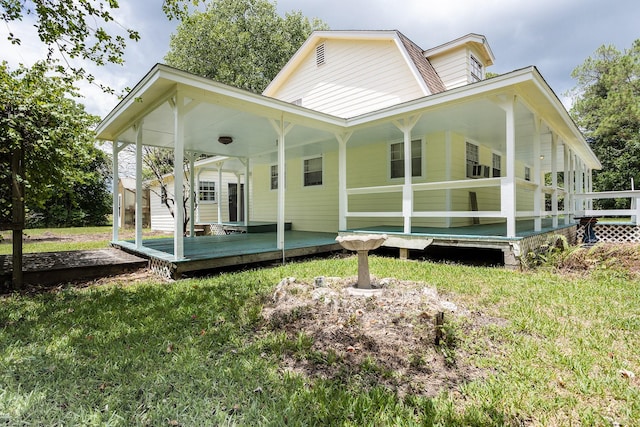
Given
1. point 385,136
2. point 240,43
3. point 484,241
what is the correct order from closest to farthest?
point 484,241 < point 385,136 < point 240,43

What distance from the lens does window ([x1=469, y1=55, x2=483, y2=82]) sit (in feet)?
33.5

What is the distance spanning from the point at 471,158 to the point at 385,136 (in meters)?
2.78

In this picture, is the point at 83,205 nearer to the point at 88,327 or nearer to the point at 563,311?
the point at 88,327

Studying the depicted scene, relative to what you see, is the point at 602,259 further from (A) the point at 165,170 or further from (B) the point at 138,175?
(A) the point at 165,170

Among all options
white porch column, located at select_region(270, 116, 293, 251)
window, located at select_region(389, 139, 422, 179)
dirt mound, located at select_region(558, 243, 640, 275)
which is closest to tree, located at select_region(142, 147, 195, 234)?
white porch column, located at select_region(270, 116, 293, 251)

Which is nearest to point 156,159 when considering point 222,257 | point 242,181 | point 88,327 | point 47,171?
point 242,181

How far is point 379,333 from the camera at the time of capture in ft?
9.33

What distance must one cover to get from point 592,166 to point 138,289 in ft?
63.3

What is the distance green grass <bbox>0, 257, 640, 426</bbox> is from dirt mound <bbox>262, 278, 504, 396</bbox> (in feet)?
0.35

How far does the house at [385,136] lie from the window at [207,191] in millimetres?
2849

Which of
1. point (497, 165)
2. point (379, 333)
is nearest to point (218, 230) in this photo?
point (497, 165)

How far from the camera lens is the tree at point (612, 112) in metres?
21.2

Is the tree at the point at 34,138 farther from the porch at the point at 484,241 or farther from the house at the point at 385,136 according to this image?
the porch at the point at 484,241

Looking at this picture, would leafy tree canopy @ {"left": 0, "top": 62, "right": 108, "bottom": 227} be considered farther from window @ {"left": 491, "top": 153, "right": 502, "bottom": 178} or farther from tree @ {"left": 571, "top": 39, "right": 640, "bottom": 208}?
tree @ {"left": 571, "top": 39, "right": 640, "bottom": 208}
